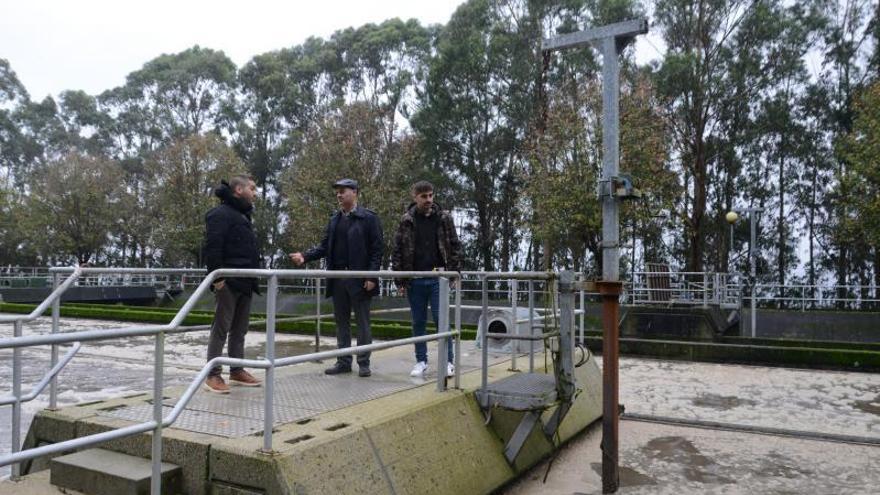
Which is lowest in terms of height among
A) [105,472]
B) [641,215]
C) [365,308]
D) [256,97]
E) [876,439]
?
[876,439]

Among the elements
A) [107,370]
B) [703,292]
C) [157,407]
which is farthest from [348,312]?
[703,292]

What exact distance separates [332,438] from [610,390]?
88.0 inches

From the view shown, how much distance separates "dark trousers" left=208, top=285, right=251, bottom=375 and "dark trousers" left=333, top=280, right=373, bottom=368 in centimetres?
71

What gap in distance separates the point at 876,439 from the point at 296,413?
5.63 m

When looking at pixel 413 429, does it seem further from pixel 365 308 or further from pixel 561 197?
pixel 561 197

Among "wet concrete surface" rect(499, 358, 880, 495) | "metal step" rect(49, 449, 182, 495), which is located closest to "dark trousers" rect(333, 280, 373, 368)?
"wet concrete surface" rect(499, 358, 880, 495)

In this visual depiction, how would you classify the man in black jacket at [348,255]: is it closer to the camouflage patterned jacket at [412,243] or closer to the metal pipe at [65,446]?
the camouflage patterned jacket at [412,243]

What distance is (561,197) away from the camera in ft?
67.1

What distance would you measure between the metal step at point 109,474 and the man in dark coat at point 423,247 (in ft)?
8.22

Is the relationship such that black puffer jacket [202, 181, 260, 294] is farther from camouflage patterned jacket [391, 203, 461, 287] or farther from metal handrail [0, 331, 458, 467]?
metal handrail [0, 331, 458, 467]

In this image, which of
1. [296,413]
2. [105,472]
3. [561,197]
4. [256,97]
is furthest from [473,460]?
[256,97]

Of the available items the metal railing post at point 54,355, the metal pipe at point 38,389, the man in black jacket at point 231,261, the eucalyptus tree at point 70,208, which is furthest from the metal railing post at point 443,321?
the eucalyptus tree at point 70,208

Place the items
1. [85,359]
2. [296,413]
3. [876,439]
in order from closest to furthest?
[296,413]
[876,439]
[85,359]

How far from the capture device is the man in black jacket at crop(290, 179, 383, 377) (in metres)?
5.18
